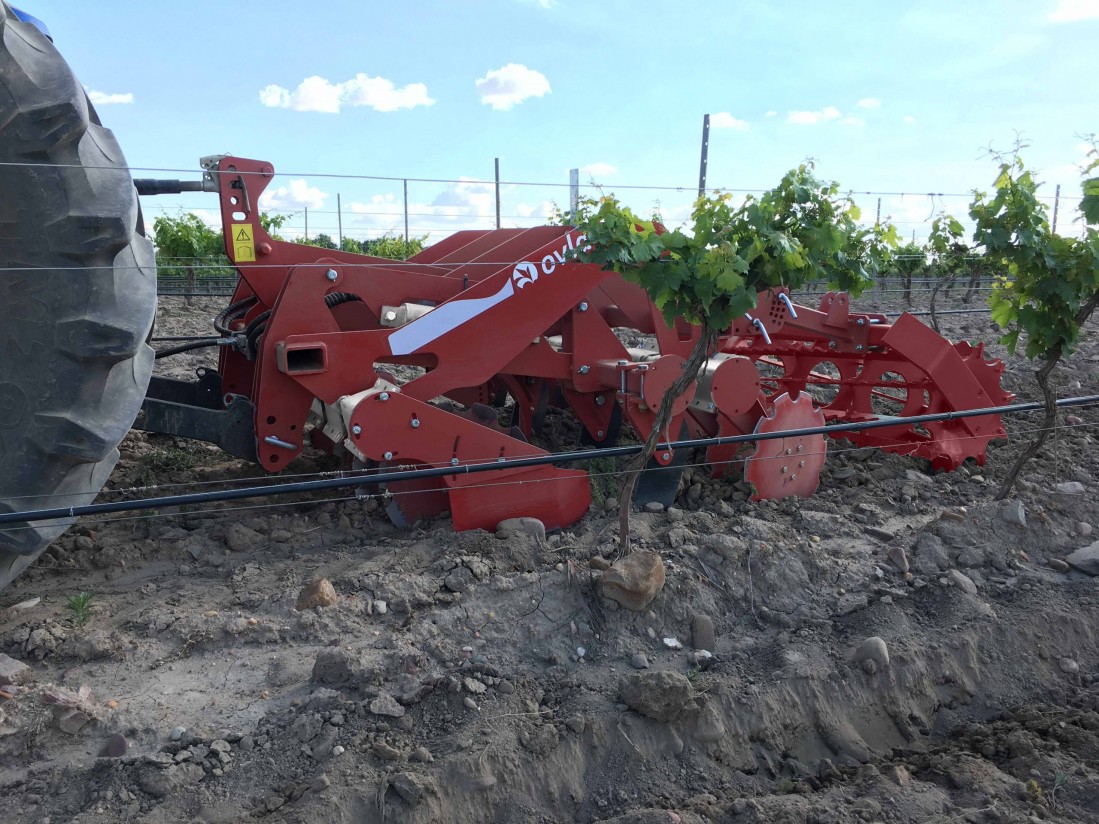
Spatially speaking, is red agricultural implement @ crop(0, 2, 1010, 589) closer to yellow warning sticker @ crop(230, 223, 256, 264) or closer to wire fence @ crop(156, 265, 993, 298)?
yellow warning sticker @ crop(230, 223, 256, 264)

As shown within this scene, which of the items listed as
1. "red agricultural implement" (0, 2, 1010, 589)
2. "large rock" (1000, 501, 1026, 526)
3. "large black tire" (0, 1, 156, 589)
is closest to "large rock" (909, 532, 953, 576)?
"large rock" (1000, 501, 1026, 526)

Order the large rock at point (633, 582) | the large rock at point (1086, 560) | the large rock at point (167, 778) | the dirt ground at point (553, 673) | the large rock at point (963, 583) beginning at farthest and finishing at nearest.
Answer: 1. the large rock at point (1086, 560)
2. the large rock at point (963, 583)
3. the large rock at point (633, 582)
4. the dirt ground at point (553, 673)
5. the large rock at point (167, 778)

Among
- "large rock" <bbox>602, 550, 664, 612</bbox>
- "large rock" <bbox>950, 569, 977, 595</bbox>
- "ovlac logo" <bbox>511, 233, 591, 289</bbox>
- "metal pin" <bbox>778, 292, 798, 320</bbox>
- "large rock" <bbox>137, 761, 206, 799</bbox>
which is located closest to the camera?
"large rock" <bbox>137, 761, 206, 799</bbox>

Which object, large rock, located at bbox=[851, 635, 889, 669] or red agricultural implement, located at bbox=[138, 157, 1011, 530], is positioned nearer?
large rock, located at bbox=[851, 635, 889, 669]

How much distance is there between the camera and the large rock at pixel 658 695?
317cm

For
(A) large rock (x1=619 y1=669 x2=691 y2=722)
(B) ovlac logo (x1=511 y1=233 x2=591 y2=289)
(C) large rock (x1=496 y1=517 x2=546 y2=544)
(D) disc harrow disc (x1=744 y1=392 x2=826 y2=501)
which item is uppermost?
(B) ovlac logo (x1=511 y1=233 x2=591 y2=289)

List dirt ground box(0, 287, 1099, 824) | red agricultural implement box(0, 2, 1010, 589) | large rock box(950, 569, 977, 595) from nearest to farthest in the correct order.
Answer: dirt ground box(0, 287, 1099, 824)
red agricultural implement box(0, 2, 1010, 589)
large rock box(950, 569, 977, 595)

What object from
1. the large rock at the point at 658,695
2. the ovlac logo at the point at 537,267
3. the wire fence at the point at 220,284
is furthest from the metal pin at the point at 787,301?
the wire fence at the point at 220,284

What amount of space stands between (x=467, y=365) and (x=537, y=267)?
0.65m

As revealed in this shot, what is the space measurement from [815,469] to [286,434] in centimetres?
322

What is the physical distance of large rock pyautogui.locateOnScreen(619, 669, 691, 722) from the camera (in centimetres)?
317

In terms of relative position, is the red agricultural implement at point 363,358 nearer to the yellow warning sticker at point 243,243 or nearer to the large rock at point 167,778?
the yellow warning sticker at point 243,243

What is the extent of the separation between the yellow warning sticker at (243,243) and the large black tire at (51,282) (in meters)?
1.46

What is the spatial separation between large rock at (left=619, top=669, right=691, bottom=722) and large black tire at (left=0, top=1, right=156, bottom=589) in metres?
2.06
